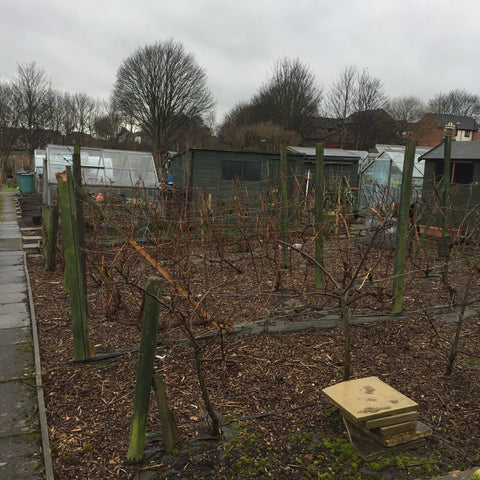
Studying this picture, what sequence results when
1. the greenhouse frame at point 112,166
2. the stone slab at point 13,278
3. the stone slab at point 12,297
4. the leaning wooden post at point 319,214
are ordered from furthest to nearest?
the greenhouse frame at point 112,166 → the stone slab at point 13,278 → the stone slab at point 12,297 → the leaning wooden post at point 319,214

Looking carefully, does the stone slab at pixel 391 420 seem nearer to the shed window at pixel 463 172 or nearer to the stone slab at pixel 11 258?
the stone slab at pixel 11 258

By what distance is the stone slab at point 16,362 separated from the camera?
3.62 metres

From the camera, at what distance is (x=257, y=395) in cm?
312

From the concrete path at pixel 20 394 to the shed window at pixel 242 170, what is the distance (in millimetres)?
9972

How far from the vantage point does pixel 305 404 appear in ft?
9.80

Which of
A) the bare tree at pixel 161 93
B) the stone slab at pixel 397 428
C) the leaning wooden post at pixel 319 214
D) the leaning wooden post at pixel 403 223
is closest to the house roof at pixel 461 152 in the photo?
A: the leaning wooden post at pixel 319 214

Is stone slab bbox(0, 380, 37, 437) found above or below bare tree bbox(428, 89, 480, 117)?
below

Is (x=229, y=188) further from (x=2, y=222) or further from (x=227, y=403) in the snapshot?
(x=227, y=403)

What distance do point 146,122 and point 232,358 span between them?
29.3 metres

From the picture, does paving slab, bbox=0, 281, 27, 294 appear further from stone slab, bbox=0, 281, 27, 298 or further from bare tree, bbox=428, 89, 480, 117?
bare tree, bbox=428, 89, 480, 117

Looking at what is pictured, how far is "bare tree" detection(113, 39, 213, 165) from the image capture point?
30312mm

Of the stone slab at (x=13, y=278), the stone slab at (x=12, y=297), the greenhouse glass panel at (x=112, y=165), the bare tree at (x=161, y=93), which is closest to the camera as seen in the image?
the stone slab at (x=12, y=297)

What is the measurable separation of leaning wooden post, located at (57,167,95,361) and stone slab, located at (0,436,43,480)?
40.5 inches

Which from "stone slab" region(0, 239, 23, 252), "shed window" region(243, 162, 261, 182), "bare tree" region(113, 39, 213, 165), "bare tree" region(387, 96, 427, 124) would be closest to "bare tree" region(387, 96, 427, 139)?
"bare tree" region(387, 96, 427, 124)
